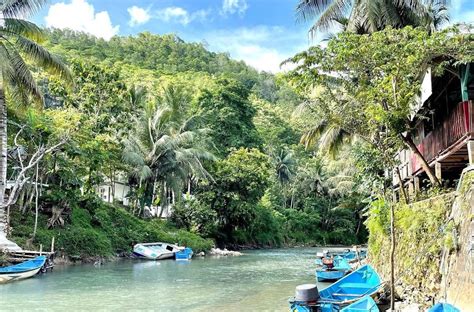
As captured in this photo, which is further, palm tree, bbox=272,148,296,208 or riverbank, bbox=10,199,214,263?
palm tree, bbox=272,148,296,208

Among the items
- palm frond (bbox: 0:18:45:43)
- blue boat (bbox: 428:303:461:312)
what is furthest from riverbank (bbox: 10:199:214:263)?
blue boat (bbox: 428:303:461:312)

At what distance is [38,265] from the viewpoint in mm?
17781

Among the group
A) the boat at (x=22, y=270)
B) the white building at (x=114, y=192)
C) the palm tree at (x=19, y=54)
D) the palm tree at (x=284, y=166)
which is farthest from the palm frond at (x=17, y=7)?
the palm tree at (x=284, y=166)

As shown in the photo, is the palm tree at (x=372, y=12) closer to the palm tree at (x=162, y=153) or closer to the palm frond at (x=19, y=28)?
the palm frond at (x=19, y=28)

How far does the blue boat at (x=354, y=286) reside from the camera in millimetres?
10491

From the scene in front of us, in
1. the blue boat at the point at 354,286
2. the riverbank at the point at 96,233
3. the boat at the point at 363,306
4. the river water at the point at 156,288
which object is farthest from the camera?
the riverbank at the point at 96,233

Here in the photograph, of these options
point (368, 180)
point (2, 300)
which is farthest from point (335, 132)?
point (2, 300)

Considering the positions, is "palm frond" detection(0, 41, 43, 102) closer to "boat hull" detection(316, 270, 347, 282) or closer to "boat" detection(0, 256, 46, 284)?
"boat" detection(0, 256, 46, 284)

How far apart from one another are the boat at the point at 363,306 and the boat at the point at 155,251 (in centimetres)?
2038

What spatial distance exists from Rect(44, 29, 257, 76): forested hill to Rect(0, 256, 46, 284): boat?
38.4 meters

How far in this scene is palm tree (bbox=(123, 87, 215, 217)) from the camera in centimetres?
3338

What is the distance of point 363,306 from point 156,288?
31.0 feet

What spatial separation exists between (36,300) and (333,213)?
4015cm

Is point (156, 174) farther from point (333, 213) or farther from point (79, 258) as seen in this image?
point (333, 213)
